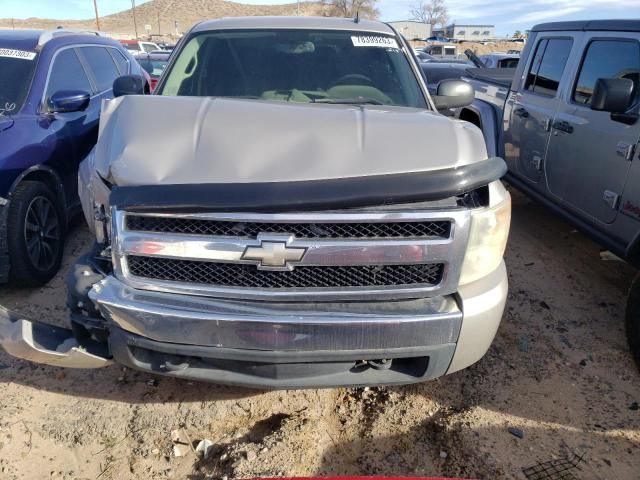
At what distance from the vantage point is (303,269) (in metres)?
2.18

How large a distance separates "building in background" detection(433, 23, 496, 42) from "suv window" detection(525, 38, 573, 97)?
55.1m

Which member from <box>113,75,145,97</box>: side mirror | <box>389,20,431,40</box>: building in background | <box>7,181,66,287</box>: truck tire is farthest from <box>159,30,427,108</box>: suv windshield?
<box>389,20,431,40</box>: building in background

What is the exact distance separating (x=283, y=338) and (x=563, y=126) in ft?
11.7

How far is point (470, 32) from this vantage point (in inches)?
2228

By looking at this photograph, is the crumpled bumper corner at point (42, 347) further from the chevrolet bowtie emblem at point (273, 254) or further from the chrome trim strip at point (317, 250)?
the chevrolet bowtie emblem at point (273, 254)

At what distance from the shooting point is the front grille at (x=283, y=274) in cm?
218

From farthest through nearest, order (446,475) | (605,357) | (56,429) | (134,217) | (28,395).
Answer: (605,357)
(28,395)
(56,429)
(446,475)
(134,217)

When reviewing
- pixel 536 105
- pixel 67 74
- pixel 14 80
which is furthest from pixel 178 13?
pixel 536 105

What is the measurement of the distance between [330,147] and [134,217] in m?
0.89

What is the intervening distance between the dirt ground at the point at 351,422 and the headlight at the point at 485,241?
3.02 ft

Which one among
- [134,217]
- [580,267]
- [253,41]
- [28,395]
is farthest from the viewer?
[580,267]

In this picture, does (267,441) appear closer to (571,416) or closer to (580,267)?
(571,416)

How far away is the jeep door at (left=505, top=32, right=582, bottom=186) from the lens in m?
4.83

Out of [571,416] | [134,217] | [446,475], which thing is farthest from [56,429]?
[571,416]
